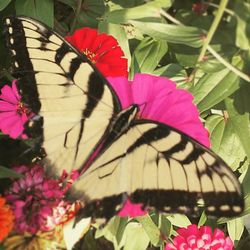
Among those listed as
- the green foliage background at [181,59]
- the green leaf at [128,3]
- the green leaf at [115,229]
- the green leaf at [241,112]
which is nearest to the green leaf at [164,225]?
the green foliage background at [181,59]

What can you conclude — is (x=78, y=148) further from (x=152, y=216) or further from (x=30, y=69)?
(x=152, y=216)

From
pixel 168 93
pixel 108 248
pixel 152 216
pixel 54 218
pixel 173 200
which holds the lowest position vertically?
pixel 108 248

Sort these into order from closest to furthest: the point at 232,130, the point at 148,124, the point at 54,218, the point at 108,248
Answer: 1. the point at 148,124
2. the point at 54,218
3. the point at 232,130
4. the point at 108,248

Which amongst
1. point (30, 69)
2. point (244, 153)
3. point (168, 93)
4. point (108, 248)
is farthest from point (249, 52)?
point (108, 248)

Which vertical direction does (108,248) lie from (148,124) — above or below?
below

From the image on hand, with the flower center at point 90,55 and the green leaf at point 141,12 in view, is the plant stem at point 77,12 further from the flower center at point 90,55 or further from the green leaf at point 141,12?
the green leaf at point 141,12

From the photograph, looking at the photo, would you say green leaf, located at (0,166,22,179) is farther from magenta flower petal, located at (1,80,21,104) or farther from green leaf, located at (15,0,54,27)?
green leaf, located at (15,0,54,27)

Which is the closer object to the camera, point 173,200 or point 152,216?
point 173,200
